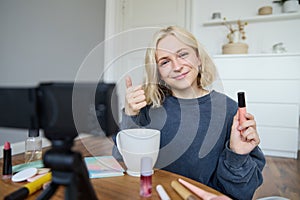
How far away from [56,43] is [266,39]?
2198 millimetres

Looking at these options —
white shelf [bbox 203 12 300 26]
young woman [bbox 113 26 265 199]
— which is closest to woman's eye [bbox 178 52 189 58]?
young woman [bbox 113 26 265 199]

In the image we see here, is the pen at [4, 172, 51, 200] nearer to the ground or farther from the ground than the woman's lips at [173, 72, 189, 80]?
nearer to the ground

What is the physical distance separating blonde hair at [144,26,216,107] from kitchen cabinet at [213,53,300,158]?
179 centimetres

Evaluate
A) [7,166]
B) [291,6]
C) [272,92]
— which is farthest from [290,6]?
[7,166]

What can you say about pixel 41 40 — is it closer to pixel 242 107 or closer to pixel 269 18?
pixel 242 107

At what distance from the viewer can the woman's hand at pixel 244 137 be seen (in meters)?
0.44

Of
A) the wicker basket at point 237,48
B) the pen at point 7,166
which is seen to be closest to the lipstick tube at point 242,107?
the pen at point 7,166

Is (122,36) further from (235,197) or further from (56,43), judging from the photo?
(56,43)

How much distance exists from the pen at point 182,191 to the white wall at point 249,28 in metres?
2.63

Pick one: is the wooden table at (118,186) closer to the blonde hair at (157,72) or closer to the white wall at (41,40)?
the blonde hair at (157,72)

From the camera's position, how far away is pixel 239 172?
47 cm

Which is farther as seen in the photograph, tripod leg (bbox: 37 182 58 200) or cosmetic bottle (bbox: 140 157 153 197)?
cosmetic bottle (bbox: 140 157 153 197)

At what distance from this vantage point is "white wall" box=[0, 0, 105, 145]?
183 cm

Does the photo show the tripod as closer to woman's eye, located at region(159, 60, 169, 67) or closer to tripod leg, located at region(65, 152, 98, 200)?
tripod leg, located at region(65, 152, 98, 200)
